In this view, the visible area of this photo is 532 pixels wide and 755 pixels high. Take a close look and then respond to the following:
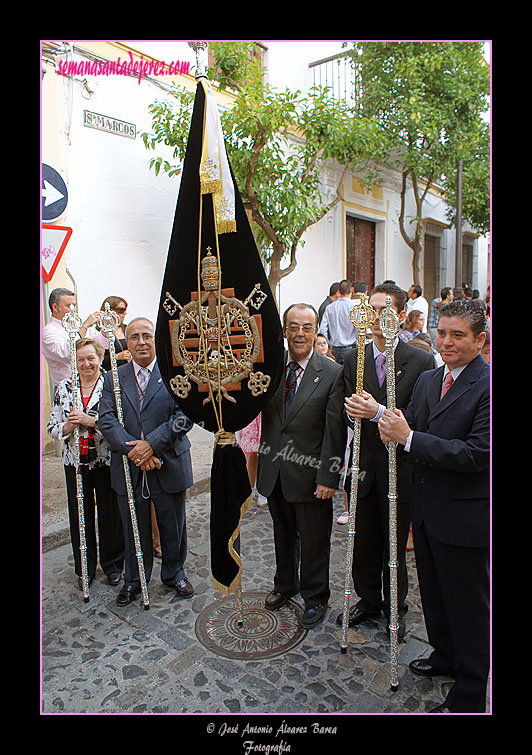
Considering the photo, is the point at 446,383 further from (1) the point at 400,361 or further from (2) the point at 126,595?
(2) the point at 126,595

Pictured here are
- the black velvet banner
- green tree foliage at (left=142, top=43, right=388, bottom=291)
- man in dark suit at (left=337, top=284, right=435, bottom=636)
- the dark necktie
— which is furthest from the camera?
green tree foliage at (left=142, top=43, right=388, bottom=291)

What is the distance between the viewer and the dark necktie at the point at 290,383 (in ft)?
11.5

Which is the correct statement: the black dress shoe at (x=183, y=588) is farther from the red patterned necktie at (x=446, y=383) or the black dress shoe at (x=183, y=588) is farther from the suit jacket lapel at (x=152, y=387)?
the red patterned necktie at (x=446, y=383)

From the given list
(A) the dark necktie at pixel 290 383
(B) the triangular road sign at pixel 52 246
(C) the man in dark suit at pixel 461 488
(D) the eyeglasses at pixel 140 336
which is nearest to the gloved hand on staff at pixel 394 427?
(C) the man in dark suit at pixel 461 488

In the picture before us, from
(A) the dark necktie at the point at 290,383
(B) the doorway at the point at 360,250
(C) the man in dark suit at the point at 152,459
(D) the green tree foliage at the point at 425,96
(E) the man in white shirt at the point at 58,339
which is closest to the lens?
(A) the dark necktie at the point at 290,383

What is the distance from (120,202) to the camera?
737 centimetres

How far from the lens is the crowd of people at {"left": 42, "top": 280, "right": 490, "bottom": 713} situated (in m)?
2.56

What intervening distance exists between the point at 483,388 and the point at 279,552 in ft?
6.19

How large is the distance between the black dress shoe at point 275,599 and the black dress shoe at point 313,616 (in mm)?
256

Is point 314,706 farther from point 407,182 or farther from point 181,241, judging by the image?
point 407,182

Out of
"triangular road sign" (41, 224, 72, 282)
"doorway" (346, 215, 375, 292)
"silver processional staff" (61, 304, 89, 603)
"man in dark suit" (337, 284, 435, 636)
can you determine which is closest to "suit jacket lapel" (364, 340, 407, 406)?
"man in dark suit" (337, 284, 435, 636)

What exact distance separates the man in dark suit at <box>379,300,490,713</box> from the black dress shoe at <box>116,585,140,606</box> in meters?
2.13

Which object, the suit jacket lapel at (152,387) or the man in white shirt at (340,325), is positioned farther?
the man in white shirt at (340,325)

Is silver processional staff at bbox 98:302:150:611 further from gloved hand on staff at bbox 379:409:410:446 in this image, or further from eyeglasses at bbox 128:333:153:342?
gloved hand on staff at bbox 379:409:410:446
